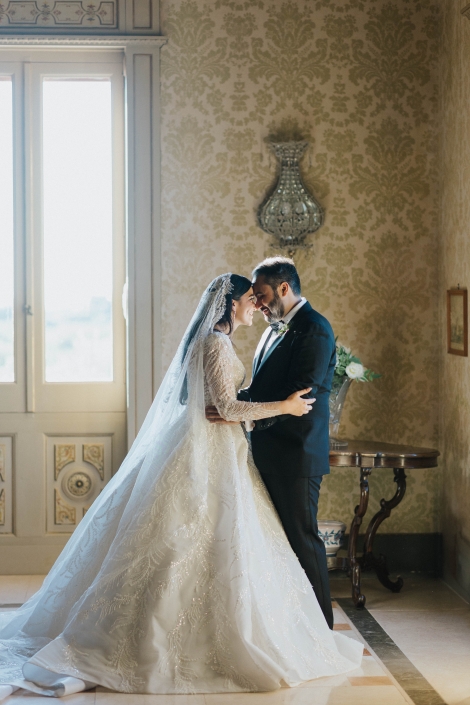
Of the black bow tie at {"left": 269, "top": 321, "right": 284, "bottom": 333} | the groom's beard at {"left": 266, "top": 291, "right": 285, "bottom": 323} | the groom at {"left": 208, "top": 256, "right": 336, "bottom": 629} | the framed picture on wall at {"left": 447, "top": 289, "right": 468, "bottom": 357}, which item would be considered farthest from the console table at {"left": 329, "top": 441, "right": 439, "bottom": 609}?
the groom's beard at {"left": 266, "top": 291, "right": 285, "bottom": 323}

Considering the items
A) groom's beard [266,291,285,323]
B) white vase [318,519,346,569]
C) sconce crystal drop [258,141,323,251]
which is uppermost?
sconce crystal drop [258,141,323,251]

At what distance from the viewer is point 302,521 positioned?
3611 millimetres

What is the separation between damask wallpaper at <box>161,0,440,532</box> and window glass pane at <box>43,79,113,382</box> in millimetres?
446

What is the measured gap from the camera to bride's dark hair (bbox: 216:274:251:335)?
3.65 meters

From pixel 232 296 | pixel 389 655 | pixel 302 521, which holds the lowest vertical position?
pixel 389 655

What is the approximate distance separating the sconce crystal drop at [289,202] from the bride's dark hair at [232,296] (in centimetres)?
139

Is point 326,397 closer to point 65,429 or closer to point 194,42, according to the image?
point 65,429

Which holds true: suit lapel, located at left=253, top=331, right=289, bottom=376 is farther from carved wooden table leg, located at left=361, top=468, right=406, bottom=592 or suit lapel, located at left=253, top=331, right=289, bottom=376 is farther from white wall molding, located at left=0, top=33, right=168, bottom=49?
white wall molding, located at left=0, top=33, right=168, bottom=49

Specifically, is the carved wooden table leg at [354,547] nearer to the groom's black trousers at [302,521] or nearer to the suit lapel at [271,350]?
the groom's black trousers at [302,521]

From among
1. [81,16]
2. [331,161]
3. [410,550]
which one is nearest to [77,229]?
[81,16]

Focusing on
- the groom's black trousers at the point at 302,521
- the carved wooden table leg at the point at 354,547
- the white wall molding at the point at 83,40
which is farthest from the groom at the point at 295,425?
the white wall molding at the point at 83,40

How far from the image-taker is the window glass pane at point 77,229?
16.9 feet

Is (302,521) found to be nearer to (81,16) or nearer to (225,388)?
(225,388)

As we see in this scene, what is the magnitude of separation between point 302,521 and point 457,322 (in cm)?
171
